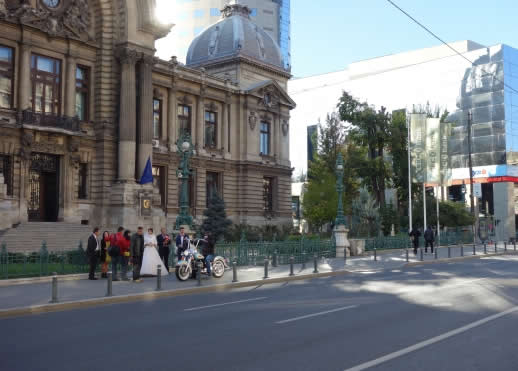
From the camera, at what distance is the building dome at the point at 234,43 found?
2031 inches

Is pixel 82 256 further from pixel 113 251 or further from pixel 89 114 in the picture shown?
pixel 89 114

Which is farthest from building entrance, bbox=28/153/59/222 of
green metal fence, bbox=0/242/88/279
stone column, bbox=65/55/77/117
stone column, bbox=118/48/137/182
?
green metal fence, bbox=0/242/88/279

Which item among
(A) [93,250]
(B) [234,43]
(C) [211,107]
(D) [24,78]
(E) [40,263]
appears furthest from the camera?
(B) [234,43]

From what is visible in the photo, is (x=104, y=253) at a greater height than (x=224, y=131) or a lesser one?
lesser

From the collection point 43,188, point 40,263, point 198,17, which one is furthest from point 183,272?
point 198,17

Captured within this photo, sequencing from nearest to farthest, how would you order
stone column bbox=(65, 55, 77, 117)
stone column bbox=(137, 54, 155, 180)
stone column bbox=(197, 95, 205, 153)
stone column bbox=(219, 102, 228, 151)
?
stone column bbox=(65, 55, 77, 117), stone column bbox=(137, 54, 155, 180), stone column bbox=(197, 95, 205, 153), stone column bbox=(219, 102, 228, 151)

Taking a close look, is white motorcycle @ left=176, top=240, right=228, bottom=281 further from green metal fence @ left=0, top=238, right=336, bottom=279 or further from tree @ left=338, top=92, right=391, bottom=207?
tree @ left=338, top=92, right=391, bottom=207

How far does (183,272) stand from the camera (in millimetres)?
19234

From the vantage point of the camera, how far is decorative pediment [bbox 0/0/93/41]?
30.6 meters

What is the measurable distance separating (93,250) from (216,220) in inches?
692

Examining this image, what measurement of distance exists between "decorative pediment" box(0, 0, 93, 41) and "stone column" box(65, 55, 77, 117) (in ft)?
4.97

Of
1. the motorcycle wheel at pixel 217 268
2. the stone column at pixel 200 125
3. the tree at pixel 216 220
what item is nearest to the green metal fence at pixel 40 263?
the motorcycle wheel at pixel 217 268

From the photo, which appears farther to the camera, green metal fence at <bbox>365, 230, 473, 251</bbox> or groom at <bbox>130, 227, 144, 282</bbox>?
green metal fence at <bbox>365, 230, 473, 251</bbox>

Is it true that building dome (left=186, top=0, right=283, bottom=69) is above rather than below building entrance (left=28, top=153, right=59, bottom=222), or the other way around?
above
